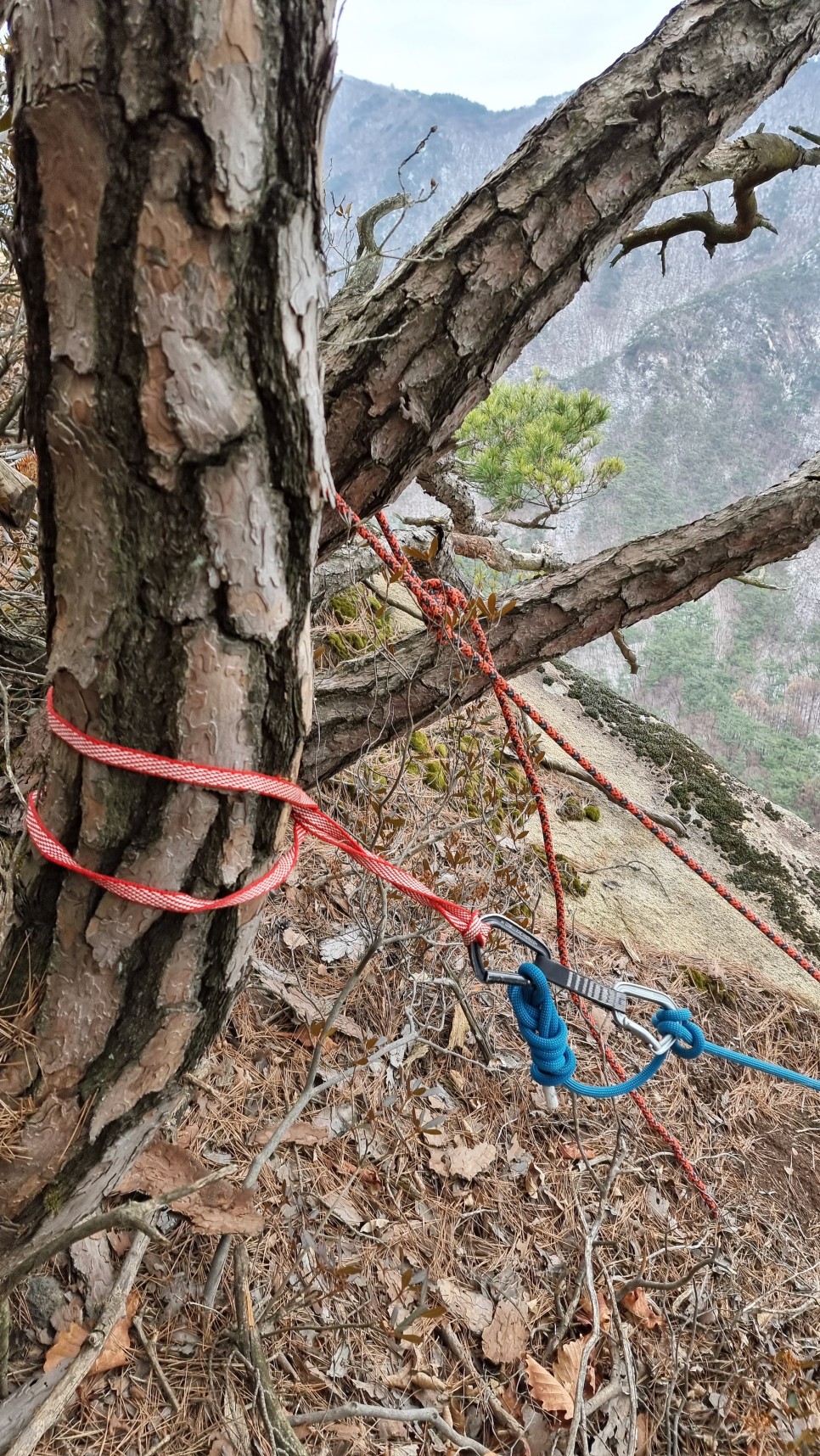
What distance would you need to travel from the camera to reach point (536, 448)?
22.7 feet

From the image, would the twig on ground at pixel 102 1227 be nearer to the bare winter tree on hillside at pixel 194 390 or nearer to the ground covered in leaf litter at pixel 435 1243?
the bare winter tree on hillside at pixel 194 390

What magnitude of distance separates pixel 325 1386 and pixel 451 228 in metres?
2.36

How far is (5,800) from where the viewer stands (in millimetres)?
1892

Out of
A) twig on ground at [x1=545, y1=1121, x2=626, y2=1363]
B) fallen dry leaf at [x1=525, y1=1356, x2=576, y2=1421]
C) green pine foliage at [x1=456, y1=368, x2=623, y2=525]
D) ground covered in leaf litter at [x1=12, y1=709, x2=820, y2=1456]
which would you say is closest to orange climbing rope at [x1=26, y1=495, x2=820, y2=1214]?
ground covered in leaf litter at [x1=12, y1=709, x2=820, y2=1456]

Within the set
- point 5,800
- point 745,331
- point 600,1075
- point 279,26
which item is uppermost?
point 745,331

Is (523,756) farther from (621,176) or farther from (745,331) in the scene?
(745,331)

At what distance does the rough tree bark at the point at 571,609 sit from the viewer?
201 cm

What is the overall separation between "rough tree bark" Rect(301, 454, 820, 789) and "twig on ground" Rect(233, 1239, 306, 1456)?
45.6 inches

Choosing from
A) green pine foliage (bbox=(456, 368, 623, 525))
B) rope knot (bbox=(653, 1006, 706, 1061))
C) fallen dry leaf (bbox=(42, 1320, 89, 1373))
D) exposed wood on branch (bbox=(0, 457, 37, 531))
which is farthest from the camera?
green pine foliage (bbox=(456, 368, 623, 525))

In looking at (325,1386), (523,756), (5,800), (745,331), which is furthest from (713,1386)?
(745,331)

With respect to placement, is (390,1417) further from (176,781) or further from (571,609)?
(571,609)

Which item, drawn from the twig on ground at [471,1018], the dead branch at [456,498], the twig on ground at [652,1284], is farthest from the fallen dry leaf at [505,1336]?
the dead branch at [456,498]

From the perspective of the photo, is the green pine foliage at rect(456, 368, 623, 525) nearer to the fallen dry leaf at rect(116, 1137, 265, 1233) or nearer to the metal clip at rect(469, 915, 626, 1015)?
the metal clip at rect(469, 915, 626, 1015)

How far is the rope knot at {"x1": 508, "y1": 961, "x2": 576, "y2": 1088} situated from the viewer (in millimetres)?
1542
